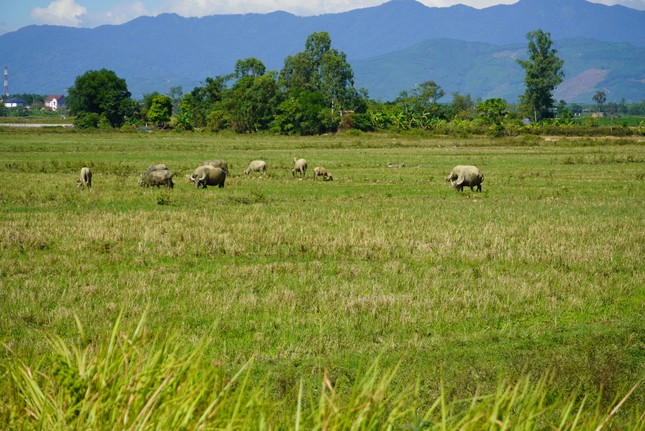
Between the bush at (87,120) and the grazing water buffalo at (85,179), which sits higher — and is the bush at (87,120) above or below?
above

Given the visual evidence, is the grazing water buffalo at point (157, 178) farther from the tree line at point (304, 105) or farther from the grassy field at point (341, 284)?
the tree line at point (304, 105)

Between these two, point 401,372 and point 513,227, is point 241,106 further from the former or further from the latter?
point 401,372

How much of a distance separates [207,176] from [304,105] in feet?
206

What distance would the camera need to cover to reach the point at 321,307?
9.52 m

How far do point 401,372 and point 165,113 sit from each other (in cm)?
10180

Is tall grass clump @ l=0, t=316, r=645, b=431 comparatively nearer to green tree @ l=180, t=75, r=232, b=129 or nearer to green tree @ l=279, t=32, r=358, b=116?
green tree @ l=279, t=32, r=358, b=116

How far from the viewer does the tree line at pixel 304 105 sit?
87.6m

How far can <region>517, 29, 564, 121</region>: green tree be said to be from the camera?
369 ft

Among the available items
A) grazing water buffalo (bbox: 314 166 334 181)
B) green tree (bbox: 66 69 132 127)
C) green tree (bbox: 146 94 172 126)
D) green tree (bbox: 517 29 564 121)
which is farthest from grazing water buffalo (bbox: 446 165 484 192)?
green tree (bbox: 517 29 564 121)

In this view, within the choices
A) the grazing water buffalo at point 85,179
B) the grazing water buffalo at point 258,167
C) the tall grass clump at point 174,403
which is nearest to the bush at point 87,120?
the grazing water buffalo at point 258,167

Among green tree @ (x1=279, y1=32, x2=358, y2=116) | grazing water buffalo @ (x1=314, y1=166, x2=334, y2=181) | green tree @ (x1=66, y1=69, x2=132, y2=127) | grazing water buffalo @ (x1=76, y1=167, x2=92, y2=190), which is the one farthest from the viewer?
green tree @ (x1=279, y1=32, x2=358, y2=116)

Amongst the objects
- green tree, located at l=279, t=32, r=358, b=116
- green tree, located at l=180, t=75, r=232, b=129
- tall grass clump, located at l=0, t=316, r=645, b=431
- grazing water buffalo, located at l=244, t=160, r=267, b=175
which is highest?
green tree, located at l=279, t=32, r=358, b=116

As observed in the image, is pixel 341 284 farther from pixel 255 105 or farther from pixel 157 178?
pixel 255 105

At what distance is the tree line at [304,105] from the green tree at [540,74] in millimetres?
155
